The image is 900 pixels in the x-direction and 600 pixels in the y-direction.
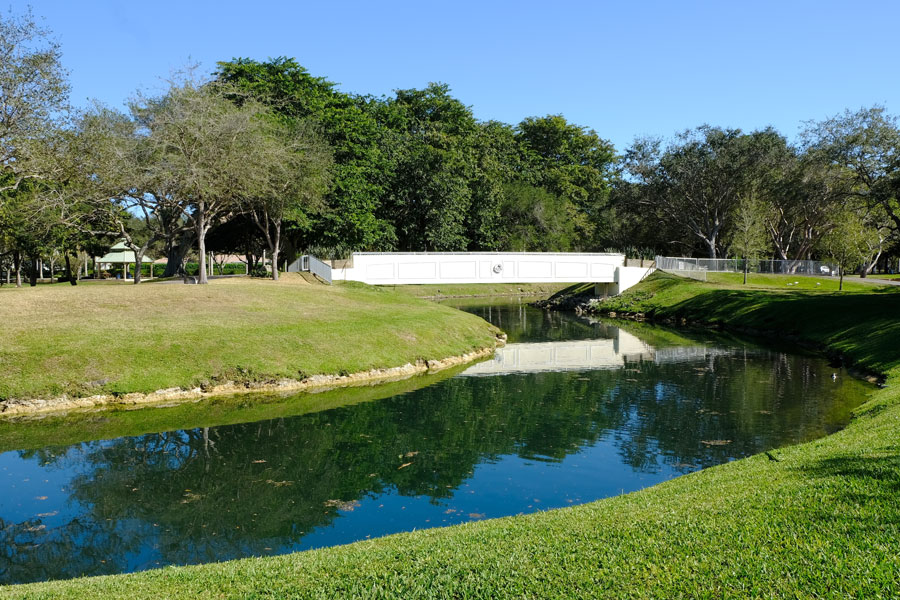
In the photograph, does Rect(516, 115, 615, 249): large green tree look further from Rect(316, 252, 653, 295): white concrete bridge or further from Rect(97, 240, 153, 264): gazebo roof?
Rect(97, 240, 153, 264): gazebo roof

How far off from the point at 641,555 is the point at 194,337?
85.1 ft

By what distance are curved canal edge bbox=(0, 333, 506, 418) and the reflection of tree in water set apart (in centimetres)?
322

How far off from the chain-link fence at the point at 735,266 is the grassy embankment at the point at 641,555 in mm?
61956

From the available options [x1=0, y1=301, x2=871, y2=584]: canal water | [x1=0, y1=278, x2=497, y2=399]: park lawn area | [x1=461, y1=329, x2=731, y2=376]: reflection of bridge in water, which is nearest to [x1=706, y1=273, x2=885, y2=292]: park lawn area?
[x1=461, y1=329, x2=731, y2=376]: reflection of bridge in water

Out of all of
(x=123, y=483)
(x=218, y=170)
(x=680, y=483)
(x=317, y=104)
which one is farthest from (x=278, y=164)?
(x=680, y=483)

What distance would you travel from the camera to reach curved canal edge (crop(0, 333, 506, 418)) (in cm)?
2450

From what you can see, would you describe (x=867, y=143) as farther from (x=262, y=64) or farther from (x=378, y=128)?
(x=262, y=64)

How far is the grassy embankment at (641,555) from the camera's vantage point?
817 centimetres

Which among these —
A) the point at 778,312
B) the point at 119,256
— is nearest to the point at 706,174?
the point at 778,312

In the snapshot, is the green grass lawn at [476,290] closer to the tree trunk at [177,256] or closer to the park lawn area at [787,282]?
the park lawn area at [787,282]

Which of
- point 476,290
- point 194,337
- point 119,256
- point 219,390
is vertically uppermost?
point 119,256

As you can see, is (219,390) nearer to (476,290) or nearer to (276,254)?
(276,254)

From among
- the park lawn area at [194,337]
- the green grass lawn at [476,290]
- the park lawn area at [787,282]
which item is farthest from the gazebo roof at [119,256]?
the park lawn area at [787,282]

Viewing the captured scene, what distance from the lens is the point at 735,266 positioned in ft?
241
